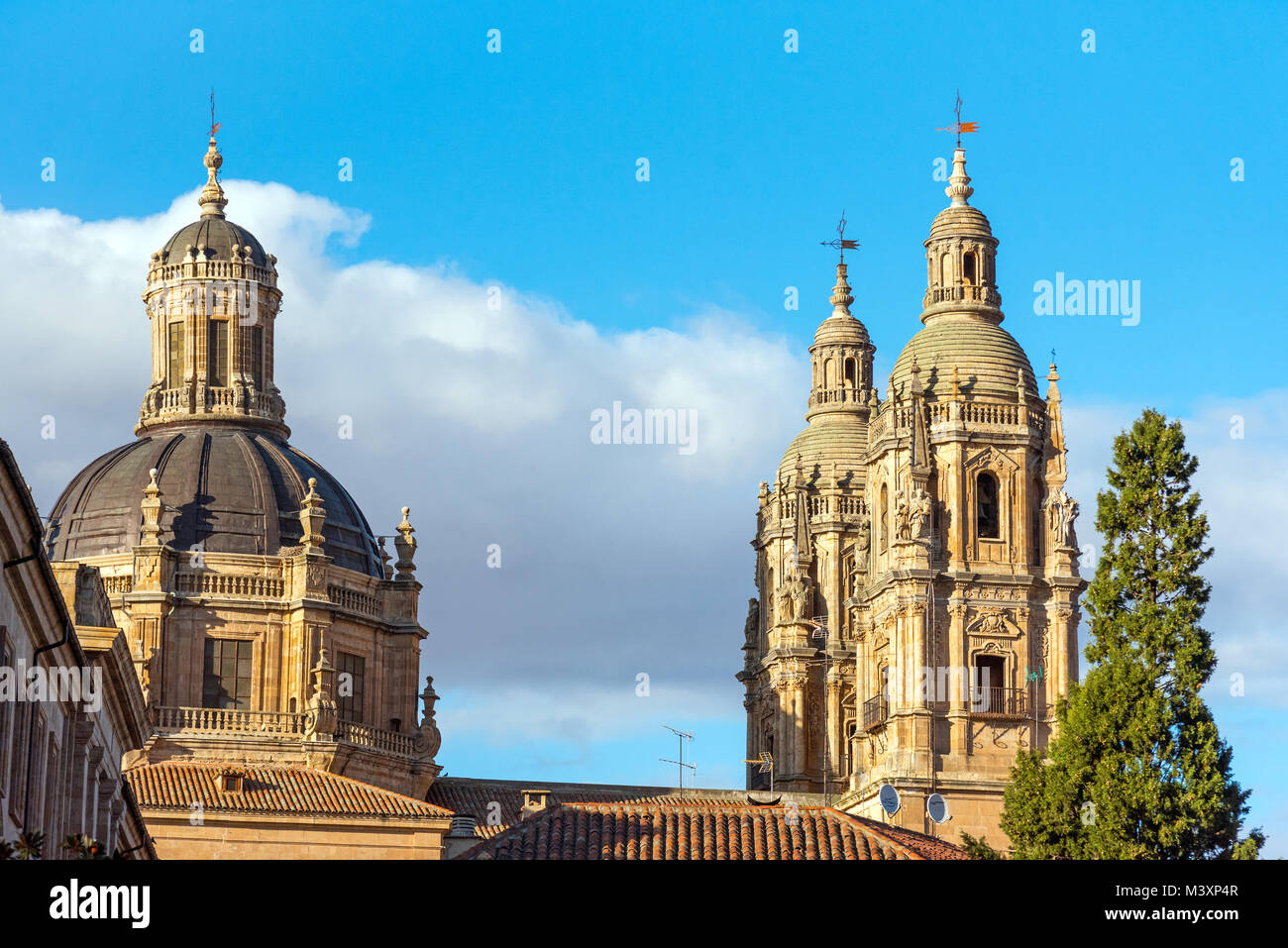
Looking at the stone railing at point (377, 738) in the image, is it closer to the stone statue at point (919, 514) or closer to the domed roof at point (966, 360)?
the stone statue at point (919, 514)

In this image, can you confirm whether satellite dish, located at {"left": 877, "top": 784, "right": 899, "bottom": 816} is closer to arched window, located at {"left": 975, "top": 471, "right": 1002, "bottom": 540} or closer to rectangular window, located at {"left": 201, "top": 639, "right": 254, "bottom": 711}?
arched window, located at {"left": 975, "top": 471, "right": 1002, "bottom": 540}

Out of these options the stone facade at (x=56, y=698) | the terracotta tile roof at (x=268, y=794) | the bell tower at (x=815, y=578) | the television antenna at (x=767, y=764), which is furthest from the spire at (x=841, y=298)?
the stone facade at (x=56, y=698)

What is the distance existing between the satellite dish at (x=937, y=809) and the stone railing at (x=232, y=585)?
73.5 ft

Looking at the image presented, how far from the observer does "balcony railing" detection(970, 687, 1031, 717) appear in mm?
90500

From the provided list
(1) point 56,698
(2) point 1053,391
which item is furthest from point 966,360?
(1) point 56,698

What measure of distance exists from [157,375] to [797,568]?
1039 inches

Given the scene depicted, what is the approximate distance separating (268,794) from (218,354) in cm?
1869

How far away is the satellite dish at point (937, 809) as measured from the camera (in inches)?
3440

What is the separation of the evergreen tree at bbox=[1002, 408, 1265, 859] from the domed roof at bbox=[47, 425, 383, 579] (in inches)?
1386

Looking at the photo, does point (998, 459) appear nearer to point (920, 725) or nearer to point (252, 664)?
point (920, 725)

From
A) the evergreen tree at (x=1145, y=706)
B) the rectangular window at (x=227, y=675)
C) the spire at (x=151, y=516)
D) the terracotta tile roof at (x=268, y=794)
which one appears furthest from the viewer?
the rectangular window at (x=227, y=675)

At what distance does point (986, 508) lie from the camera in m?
93.4

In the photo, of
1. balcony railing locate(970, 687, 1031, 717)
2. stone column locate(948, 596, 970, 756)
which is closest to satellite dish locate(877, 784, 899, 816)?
stone column locate(948, 596, 970, 756)
